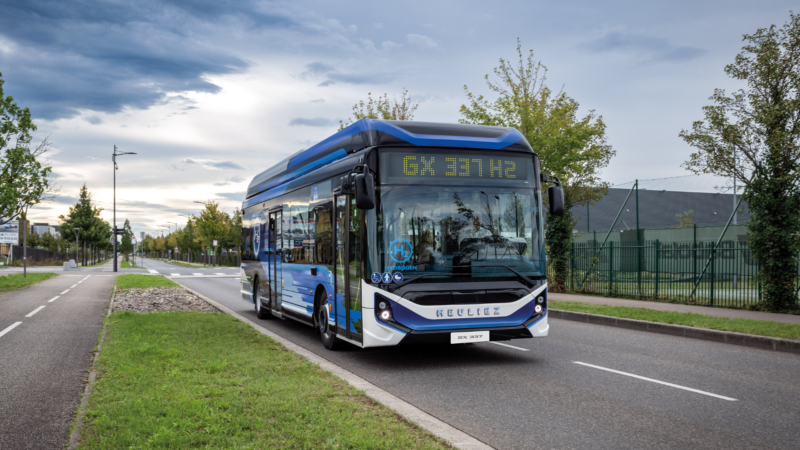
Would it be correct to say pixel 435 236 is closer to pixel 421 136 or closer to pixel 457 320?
pixel 457 320

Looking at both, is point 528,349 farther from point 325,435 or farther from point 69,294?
point 69,294

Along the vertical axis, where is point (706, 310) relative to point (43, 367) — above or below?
below

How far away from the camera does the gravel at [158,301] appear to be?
16075 millimetres

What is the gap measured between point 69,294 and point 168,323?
1171 centimetres

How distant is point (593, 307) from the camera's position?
15.3m

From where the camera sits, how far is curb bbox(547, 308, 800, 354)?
9.98 metres

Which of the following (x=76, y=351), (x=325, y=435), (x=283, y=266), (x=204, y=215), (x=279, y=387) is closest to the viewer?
(x=325, y=435)

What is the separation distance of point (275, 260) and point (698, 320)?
8.57 m

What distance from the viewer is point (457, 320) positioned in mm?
7926

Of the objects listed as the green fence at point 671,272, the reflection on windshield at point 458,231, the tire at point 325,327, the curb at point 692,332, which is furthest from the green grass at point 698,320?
the tire at point 325,327

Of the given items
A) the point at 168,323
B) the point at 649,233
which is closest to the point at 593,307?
the point at 168,323

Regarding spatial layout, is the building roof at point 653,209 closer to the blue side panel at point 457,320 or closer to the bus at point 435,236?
the bus at point 435,236

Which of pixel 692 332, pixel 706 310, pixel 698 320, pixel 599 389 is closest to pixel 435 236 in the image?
pixel 599 389

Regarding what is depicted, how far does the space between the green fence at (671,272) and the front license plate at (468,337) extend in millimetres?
10329
